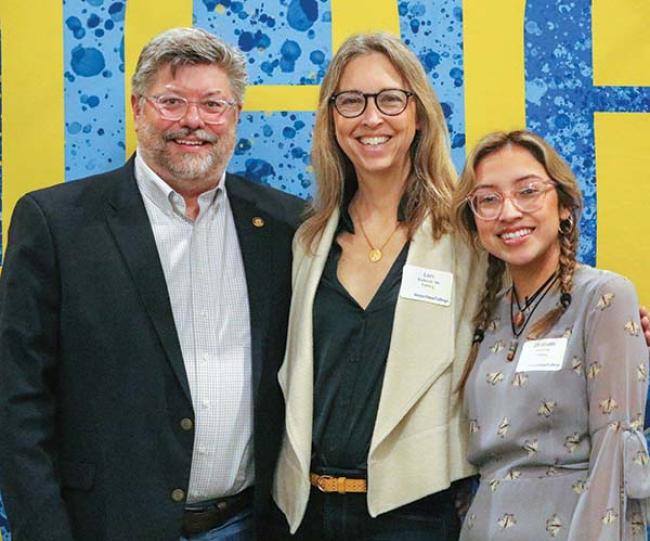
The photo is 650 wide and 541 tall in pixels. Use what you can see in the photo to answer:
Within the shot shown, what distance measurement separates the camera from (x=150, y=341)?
230 centimetres

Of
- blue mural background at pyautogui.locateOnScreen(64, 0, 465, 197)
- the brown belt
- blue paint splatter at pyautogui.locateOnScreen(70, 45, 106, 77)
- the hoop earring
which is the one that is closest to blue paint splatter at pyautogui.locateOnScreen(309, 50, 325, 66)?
blue mural background at pyautogui.locateOnScreen(64, 0, 465, 197)

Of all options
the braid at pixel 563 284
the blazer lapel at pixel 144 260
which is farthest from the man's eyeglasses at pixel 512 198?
the blazer lapel at pixel 144 260

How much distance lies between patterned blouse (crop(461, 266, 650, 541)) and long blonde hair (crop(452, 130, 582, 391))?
3 cm

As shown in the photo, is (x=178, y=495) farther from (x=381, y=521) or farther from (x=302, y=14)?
(x=302, y=14)

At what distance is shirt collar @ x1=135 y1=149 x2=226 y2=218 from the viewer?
246 centimetres

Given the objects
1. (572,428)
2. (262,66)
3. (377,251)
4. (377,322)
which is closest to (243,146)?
(262,66)

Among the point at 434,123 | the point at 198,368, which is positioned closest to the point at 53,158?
the point at 198,368

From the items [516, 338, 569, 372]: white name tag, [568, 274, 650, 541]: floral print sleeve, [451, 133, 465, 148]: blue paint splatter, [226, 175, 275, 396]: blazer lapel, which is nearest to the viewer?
[568, 274, 650, 541]: floral print sleeve

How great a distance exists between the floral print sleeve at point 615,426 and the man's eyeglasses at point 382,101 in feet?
2.72

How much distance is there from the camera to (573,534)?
6.26 ft

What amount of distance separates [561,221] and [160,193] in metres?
1.05

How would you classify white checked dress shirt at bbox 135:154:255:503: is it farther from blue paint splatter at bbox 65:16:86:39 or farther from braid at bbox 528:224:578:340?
braid at bbox 528:224:578:340

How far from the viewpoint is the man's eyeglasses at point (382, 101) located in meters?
2.49

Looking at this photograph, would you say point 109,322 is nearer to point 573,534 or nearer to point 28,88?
point 28,88
